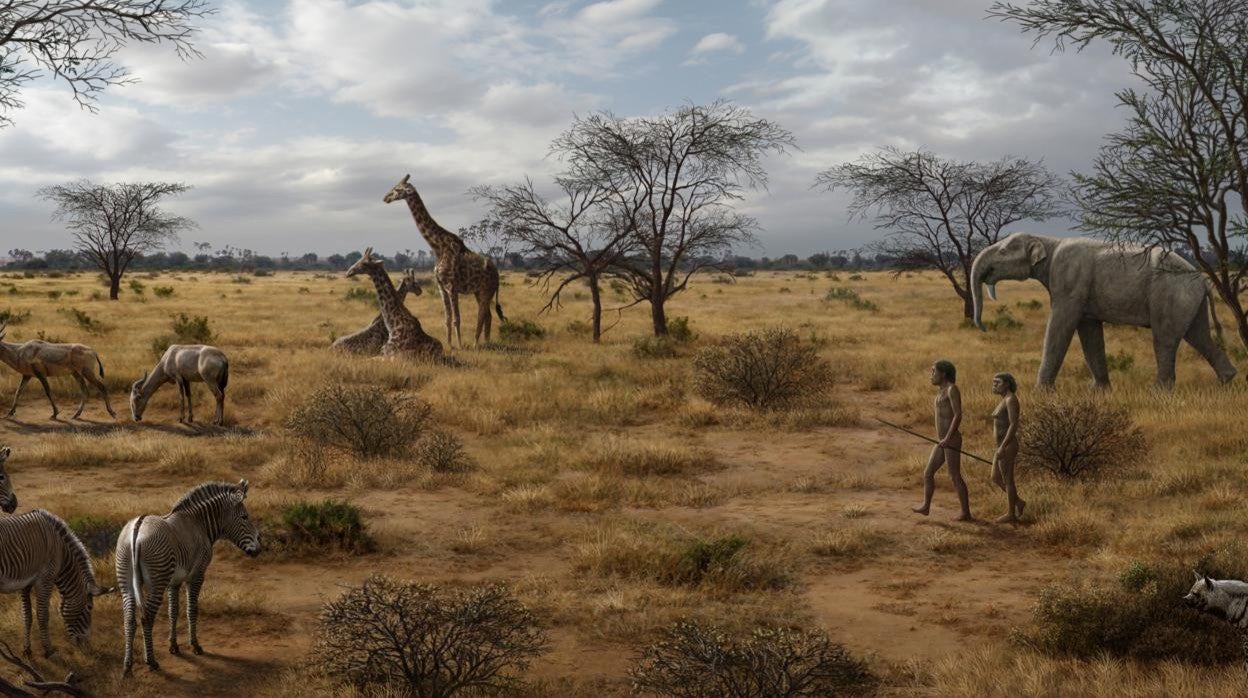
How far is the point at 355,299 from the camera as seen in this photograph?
40.7 m

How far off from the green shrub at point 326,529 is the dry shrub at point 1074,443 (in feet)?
23.5

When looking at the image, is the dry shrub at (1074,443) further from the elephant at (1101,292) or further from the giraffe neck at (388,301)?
the giraffe neck at (388,301)

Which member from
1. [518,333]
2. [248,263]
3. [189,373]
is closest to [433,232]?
[518,333]

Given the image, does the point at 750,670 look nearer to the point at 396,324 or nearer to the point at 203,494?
the point at 203,494

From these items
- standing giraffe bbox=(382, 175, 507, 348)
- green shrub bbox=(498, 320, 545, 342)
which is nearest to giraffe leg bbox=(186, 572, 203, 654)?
standing giraffe bbox=(382, 175, 507, 348)

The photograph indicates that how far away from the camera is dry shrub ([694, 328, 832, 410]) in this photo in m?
14.3

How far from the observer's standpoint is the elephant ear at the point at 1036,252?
1469 cm

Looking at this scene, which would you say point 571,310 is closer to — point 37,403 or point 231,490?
point 37,403

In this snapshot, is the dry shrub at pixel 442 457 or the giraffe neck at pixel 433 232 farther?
the giraffe neck at pixel 433 232

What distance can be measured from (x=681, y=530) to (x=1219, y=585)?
4.43 m

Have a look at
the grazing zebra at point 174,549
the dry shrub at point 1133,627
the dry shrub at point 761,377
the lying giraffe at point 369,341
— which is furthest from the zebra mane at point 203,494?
the lying giraffe at point 369,341

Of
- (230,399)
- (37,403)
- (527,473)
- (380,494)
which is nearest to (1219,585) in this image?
(527,473)

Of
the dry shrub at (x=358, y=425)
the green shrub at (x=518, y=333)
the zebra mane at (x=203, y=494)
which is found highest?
the green shrub at (x=518, y=333)

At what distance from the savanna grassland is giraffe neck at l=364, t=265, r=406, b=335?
4.94ft
